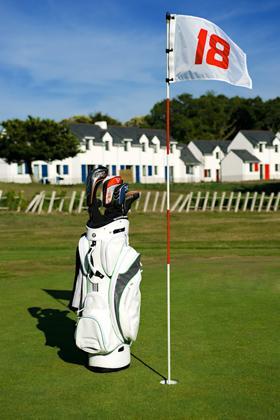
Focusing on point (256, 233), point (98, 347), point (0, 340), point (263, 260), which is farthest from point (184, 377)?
point (256, 233)

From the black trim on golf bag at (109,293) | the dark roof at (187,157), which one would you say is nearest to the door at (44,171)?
the dark roof at (187,157)

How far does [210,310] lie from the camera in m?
10.4

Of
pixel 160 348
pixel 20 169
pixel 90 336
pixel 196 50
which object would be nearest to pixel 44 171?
pixel 20 169

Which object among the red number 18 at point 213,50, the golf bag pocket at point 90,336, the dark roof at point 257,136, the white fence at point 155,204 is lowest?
the golf bag pocket at point 90,336

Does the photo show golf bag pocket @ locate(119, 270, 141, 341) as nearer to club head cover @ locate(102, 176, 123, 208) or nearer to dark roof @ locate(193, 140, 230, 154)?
club head cover @ locate(102, 176, 123, 208)

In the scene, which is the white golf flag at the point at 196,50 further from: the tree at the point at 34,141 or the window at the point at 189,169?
the window at the point at 189,169

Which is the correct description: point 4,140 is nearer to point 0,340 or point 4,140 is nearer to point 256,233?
point 256,233

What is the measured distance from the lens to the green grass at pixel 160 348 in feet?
19.9

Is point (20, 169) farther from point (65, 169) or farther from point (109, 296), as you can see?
point (109, 296)

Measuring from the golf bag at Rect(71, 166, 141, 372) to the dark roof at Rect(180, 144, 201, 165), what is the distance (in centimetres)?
7885

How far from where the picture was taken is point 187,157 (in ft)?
286

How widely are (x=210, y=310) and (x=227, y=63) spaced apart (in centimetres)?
453

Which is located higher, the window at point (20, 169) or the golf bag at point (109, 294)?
the window at point (20, 169)

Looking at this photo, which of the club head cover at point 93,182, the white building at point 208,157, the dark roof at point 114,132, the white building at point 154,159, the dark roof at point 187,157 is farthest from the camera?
the white building at point 208,157
